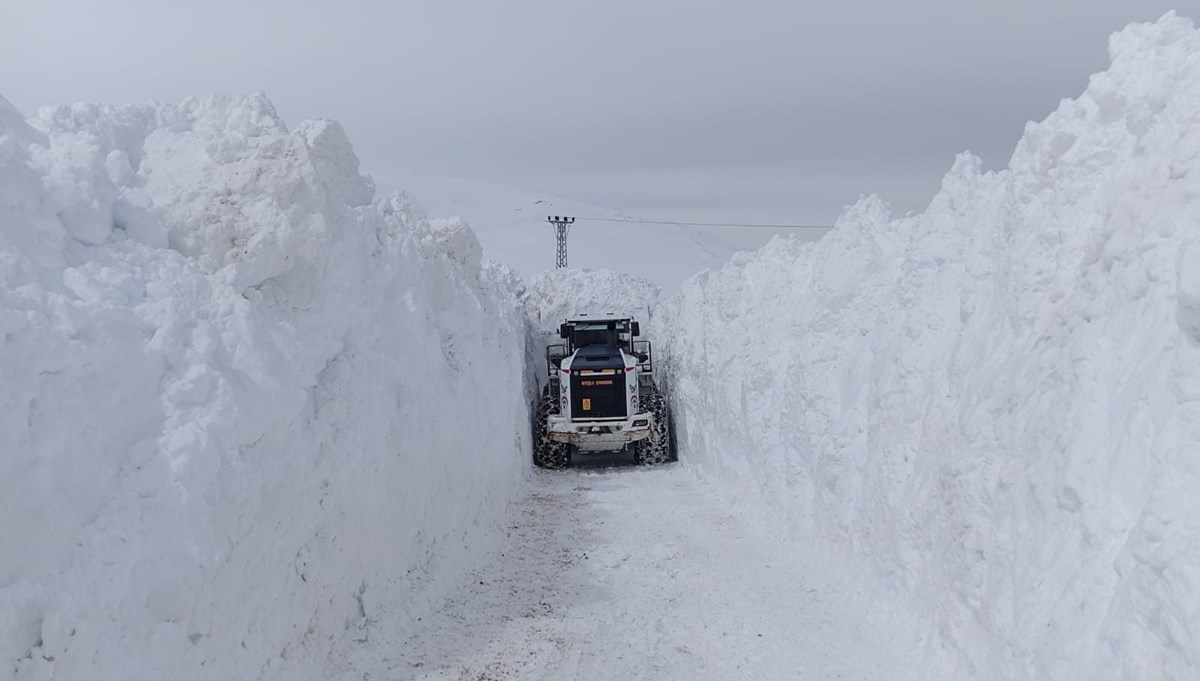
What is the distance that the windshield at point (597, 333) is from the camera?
2056 centimetres

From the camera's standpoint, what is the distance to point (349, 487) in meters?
7.63

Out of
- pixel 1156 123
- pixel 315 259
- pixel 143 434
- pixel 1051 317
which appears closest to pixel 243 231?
pixel 315 259

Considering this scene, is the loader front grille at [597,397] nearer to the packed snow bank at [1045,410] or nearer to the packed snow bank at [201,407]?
Answer: the packed snow bank at [1045,410]

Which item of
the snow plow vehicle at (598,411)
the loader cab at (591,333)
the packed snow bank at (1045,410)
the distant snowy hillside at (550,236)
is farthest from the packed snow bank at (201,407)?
the distant snowy hillside at (550,236)

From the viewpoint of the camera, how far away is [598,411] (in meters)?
18.1

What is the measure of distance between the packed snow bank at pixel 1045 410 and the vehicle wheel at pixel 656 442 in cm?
781

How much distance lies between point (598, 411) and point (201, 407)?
12676 millimetres

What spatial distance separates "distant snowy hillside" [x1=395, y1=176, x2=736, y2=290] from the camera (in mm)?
92062

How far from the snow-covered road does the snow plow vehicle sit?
5.57 m

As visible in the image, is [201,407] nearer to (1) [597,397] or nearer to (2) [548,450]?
(1) [597,397]

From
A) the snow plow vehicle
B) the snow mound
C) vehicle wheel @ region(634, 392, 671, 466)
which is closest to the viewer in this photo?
the snow plow vehicle

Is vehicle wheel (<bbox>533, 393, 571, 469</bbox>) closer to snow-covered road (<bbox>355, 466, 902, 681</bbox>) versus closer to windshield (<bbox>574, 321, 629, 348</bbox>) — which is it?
windshield (<bbox>574, 321, 629, 348</bbox>)

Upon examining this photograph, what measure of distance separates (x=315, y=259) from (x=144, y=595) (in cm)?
371

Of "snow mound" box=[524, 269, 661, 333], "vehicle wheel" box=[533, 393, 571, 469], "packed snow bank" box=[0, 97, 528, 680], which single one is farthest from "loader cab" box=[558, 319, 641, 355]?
"packed snow bank" box=[0, 97, 528, 680]
